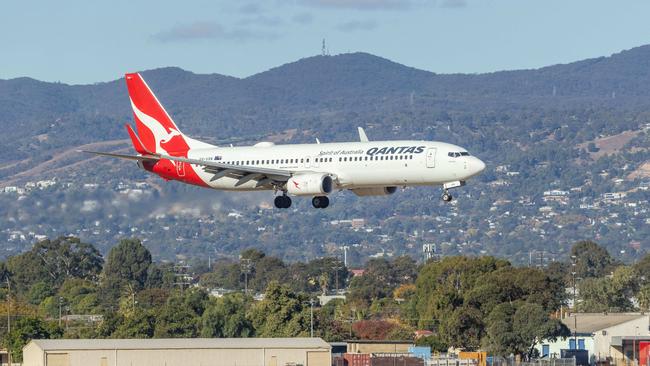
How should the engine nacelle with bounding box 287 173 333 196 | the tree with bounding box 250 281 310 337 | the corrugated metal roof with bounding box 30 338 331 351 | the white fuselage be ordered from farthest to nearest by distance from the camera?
the tree with bounding box 250 281 310 337, the corrugated metal roof with bounding box 30 338 331 351, the engine nacelle with bounding box 287 173 333 196, the white fuselage

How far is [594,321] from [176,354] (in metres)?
57.7

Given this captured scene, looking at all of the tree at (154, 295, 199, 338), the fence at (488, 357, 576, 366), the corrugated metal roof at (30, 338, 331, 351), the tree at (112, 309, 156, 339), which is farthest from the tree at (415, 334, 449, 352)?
the corrugated metal roof at (30, 338, 331, 351)

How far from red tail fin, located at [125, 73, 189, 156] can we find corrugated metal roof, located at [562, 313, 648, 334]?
47.2 metres

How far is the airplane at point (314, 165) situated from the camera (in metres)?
100

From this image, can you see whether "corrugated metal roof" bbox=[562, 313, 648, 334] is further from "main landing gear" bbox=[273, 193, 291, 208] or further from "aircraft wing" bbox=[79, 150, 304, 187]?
"aircraft wing" bbox=[79, 150, 304, 187]

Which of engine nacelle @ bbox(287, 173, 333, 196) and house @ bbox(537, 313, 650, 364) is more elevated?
engine nacelle @ bbox(287, 173, 333, 196)

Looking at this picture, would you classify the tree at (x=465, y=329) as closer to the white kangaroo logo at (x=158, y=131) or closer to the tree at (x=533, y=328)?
the tree at (x=533, y=328)

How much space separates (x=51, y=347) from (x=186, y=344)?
33.3ft

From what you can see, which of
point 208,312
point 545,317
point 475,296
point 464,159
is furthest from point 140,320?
point 464,159

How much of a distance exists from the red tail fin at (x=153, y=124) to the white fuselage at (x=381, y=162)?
10.8 m

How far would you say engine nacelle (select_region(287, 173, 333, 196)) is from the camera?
334ft

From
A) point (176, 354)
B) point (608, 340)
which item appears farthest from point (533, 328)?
point (176, 354)

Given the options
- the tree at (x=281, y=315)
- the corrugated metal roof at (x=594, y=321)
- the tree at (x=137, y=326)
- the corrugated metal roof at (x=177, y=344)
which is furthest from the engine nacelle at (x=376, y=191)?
the tree at (x=137, y=326)

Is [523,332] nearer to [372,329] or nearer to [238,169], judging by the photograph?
[238,169]
